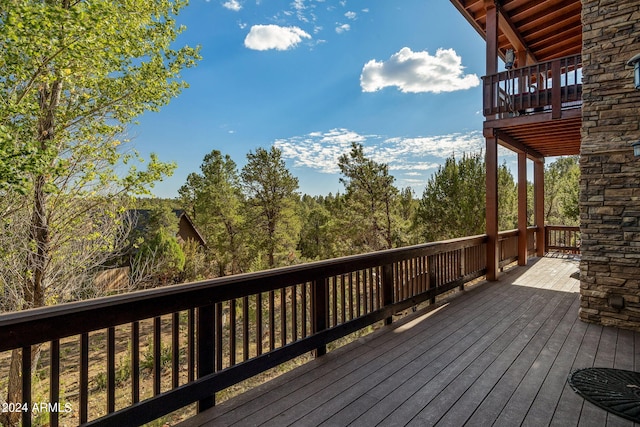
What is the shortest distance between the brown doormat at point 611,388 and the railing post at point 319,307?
2.01 meters

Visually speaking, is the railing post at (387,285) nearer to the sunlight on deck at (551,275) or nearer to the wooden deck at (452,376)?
the wooden deck at (452,376)

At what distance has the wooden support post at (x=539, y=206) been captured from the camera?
8.61m

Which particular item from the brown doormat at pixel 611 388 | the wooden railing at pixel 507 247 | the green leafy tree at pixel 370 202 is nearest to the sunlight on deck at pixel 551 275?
the wooden railing at pixel 507 247

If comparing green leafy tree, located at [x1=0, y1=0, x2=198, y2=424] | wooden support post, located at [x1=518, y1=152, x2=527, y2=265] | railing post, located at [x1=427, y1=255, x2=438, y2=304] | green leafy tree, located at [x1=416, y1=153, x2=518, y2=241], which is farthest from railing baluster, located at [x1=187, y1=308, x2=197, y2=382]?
green leafy tree, located at [x1=416, y1=153, x2=518, y2=241]

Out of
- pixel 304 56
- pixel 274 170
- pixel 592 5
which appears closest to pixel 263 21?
pixel 304 56

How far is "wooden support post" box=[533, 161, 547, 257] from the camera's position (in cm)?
861

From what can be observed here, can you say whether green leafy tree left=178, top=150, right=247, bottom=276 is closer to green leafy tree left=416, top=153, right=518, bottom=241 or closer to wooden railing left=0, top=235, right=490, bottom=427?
green leafy tree left=416, top=153, right=518, bottom=241

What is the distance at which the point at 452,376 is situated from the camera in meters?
2.59

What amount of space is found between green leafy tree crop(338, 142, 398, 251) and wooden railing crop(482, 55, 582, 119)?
966 cm

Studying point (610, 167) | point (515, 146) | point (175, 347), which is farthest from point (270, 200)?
point (175, 347)

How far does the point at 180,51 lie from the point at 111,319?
288 inches

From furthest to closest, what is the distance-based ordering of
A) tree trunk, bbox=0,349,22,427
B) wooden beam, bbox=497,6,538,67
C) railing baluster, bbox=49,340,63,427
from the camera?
1. wooden beam, bbox=497,6,538,67
2. tree trunk, bbox=0,349,22,427
3. railing baluster, bbox=49,340,63,427

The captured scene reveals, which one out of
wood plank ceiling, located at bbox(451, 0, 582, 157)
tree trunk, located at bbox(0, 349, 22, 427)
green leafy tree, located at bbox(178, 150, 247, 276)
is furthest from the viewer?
green leafy tree, located at bbox(178, 150, 247, 276)

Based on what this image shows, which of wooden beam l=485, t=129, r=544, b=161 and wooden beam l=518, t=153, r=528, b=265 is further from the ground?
wooden beam l=485, t=129, r=544, b=161
